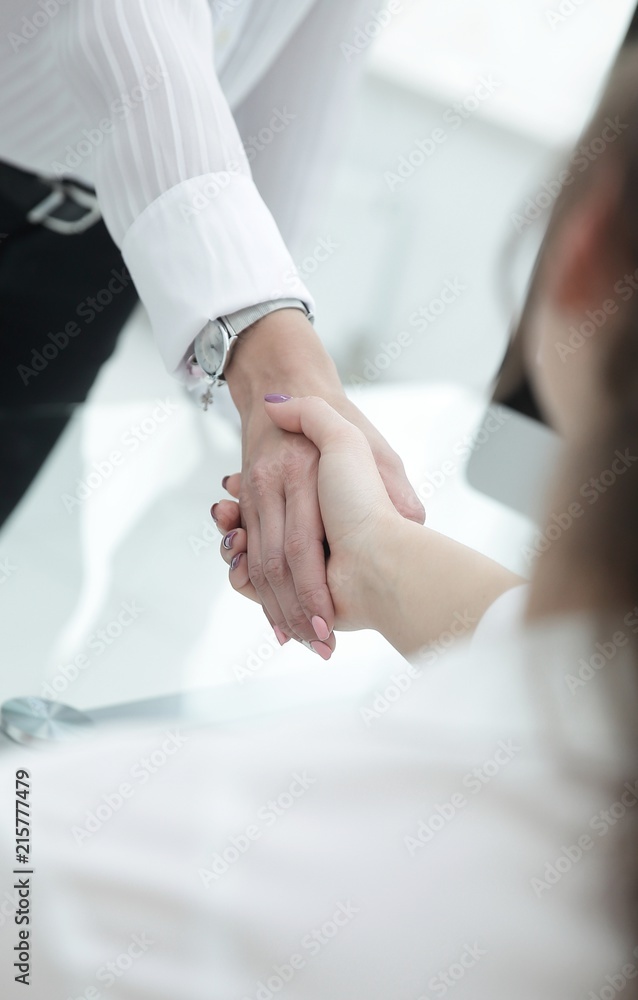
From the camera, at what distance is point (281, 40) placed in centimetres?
87

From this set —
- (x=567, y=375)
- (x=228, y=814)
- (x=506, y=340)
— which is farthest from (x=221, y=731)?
(x=506, y=340)

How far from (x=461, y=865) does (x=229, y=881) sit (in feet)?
0.50

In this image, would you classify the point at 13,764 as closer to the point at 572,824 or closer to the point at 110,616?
the point at 110,616

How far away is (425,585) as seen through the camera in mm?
648
